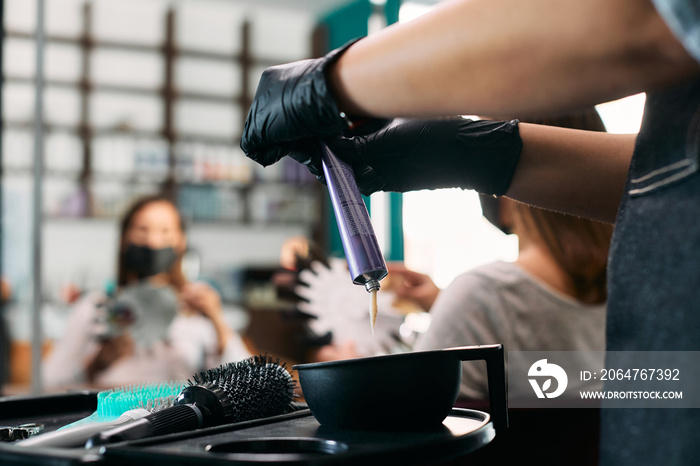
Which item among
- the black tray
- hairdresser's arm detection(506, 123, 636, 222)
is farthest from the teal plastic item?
hairdresser's arm detection(506, 123, 636, 222)

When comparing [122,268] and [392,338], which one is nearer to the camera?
[392,338]

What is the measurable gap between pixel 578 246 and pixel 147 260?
236 cm

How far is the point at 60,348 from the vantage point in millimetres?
3098

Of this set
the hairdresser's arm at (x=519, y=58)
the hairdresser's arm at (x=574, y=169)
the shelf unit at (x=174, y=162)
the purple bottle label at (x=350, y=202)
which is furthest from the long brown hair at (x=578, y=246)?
the shelf unit at (x=174, y=162)

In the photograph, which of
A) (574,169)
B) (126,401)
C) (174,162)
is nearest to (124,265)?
(174,162)

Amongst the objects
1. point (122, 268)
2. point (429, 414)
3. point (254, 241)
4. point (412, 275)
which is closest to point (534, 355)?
point (412, 275)

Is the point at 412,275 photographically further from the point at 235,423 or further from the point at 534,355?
the point at 235,423

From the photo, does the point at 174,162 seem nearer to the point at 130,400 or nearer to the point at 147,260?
the point at 147,260

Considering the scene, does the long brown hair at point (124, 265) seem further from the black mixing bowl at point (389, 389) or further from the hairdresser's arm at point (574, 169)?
the black mixing bowl at point (389, 389)

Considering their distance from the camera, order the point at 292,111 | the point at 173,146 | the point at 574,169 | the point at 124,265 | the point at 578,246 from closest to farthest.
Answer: the point at 292,111
the point at 574,169
the point at 578,246
the point at 124,265
the point at 173,146

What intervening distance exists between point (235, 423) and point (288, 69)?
0.34 meters

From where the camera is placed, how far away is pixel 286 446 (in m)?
0.56

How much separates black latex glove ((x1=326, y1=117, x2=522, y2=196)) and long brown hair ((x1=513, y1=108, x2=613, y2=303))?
0.63 metres

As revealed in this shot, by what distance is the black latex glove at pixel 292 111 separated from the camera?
1.93 feet
